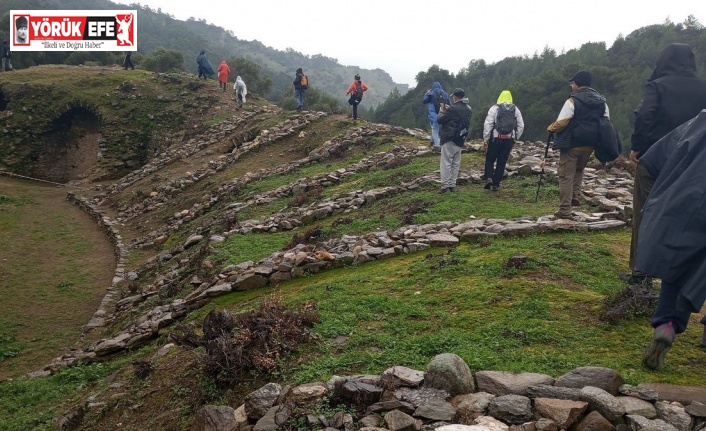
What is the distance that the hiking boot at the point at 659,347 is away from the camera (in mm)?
3762

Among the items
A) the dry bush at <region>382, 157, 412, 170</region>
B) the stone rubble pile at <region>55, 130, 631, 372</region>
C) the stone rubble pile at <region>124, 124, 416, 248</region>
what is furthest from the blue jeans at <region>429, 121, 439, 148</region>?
the stone rubble pile at <region>55, 130, 631, 372</region>

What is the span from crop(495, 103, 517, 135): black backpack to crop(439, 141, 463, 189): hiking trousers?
944mm

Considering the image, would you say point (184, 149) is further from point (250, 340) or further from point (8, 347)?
point (250, 340)

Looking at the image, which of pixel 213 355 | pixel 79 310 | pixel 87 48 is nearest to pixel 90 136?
pixel 87 48

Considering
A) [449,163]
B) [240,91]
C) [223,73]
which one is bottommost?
[449,163]

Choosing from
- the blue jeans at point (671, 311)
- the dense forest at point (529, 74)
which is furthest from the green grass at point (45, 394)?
the dense forest at point (529, 74)

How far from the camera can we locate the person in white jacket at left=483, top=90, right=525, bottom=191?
10.6m

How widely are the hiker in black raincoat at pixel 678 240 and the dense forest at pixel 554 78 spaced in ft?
98.7

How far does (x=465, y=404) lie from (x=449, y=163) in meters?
7.99

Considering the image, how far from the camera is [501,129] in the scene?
34.7ft

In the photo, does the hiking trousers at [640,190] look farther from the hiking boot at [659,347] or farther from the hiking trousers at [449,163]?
the hiking trousers at [449,163]

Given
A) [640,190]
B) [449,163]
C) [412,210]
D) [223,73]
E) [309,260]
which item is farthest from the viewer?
[223,73]

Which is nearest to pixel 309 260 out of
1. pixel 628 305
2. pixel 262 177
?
pixel 628 305

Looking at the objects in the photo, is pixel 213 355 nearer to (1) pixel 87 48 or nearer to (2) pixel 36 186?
(2) pixel 36 186
